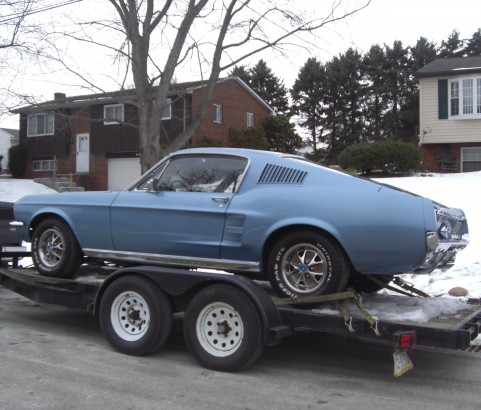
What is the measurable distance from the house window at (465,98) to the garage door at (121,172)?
1607cm

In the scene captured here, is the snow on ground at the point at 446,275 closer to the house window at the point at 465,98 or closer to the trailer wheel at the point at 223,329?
the trailer wheel at the point at 223,329

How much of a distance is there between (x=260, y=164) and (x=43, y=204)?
2764 mm

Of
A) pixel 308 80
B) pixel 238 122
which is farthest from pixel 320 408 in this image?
pixel 308 80

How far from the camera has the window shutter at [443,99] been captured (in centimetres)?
2541

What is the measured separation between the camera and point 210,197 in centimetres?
559

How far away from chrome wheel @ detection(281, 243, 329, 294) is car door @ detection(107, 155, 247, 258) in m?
0.74

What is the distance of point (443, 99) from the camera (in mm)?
25594

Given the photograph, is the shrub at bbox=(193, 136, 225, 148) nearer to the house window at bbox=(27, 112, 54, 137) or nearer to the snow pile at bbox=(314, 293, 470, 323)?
the house window at bbox=(27, 112, 54, 137)

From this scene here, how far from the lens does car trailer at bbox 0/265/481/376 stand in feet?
15.4

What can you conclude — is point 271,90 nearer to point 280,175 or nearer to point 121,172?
point 121,172

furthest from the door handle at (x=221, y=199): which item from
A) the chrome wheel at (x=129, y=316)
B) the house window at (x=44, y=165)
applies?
the house window at (x=44, y=165)

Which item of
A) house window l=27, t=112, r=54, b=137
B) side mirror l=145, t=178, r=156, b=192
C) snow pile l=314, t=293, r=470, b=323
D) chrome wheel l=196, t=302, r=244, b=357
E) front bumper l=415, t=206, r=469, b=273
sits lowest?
chrome wheel l=196, t=302, r=244, b=357

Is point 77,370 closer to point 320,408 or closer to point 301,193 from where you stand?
point 320,408

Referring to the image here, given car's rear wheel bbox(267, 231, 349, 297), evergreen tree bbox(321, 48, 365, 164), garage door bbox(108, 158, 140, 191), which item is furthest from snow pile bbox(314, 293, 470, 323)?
evergreen tree bbox(321, 48, 365, 164)
